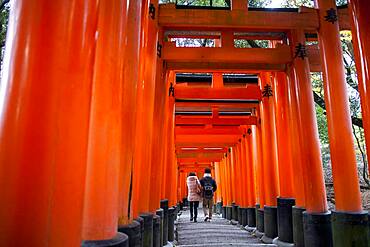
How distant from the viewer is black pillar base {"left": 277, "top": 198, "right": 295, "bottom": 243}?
589cm

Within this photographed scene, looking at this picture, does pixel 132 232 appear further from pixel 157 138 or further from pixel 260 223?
pixel 260 223

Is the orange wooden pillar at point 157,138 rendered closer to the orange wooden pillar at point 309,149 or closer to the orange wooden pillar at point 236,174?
the orange wooden pillar at point 309,149

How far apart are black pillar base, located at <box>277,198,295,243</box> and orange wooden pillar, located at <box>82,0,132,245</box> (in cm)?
463

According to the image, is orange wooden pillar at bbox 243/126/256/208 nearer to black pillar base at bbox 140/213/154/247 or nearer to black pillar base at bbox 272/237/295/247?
black pillar base at bbox 272/237/295/247

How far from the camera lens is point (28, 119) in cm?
123

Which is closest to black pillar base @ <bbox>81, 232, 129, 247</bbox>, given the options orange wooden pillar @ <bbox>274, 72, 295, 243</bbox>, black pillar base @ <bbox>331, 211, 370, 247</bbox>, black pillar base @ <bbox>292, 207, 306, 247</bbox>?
black pillar base @ <bbox>331, 211, 370, 247</bbox>

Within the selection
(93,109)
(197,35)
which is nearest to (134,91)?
(93,109)

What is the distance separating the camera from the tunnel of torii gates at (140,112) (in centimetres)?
125

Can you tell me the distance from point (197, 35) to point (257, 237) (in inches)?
199

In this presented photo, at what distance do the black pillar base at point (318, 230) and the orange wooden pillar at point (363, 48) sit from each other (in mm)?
1535

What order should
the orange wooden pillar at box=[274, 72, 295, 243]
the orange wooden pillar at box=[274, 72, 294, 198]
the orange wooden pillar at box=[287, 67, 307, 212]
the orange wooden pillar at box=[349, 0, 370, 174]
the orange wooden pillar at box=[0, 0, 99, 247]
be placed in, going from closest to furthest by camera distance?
the orange wooden pillar at box=[0, 0, 99, 247]
the orange wooden pillar at box=[349, 0, 370, 174]
the orange wooden pillar at box=[287, 67, 307, 212]
the orange wooden pillar at box=[274, 72, 295, 243]
the orange wooden pillar at box=[274, 72, 294, 198]

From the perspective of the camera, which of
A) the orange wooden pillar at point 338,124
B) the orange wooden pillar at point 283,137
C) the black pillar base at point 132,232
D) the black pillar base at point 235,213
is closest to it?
the black pillar base at point 132,232

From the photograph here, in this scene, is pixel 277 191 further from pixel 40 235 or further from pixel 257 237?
pixel 40 235

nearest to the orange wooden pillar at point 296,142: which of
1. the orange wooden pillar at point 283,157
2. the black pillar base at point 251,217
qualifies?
the orange wooden pillar at point 283,157
